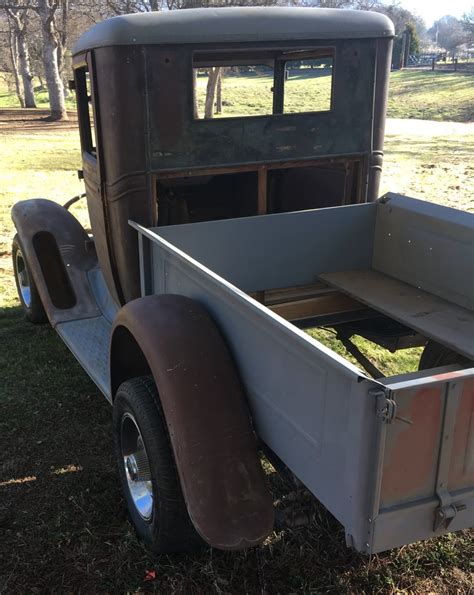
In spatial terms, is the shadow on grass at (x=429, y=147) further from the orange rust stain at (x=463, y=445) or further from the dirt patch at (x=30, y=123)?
the orange rust stain at (x=463, y=445)

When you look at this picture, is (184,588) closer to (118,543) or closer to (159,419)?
(118,543)

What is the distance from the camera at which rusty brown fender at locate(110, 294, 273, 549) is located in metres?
2.08

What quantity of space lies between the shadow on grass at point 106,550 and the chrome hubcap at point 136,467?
0.50 feet

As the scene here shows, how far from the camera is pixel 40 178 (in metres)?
10.9

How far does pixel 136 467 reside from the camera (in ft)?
8.64

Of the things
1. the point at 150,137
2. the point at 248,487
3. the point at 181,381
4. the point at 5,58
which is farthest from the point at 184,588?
the point at 5,58

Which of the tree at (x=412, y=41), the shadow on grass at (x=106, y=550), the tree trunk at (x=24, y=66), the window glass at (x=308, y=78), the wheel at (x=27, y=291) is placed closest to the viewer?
the shadow on grass at (x=106, y=550)

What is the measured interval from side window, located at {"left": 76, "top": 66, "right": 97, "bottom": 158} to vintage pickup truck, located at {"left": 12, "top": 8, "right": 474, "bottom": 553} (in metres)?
0.02

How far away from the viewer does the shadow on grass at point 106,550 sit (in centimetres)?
244

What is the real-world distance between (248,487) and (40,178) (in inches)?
387

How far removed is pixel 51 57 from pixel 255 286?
18989 millimetres

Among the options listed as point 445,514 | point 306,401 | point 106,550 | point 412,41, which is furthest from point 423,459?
point 412,41

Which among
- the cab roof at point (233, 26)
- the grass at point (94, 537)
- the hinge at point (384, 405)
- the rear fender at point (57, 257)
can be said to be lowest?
the grass at point (94, 537)

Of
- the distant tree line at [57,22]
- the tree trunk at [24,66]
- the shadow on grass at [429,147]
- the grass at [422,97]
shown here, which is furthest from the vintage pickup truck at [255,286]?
the tree trunk at [24,66]
